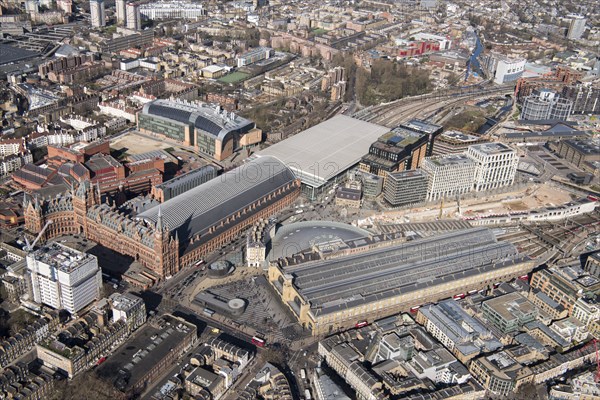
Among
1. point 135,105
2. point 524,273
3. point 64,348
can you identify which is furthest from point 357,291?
point 135,105

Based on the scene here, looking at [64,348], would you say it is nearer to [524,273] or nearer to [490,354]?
[490,354]

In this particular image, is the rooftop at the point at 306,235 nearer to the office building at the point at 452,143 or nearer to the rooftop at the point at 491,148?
the rooftop at the point at 491,148

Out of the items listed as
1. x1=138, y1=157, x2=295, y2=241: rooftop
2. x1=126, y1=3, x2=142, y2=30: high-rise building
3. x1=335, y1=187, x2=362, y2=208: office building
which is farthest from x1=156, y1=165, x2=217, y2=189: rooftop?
x1=126, y1=3, x2=142, y2=30: high-rise building

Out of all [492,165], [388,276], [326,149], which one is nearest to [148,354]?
[388,276]

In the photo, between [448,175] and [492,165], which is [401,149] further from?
[492,165]

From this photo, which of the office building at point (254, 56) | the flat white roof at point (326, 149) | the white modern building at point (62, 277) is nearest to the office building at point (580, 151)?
the flat white roof at point (326, 149)

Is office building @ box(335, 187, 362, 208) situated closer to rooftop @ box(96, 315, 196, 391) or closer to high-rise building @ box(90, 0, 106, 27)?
rooftop @ box(96, 315, 196, 391)
